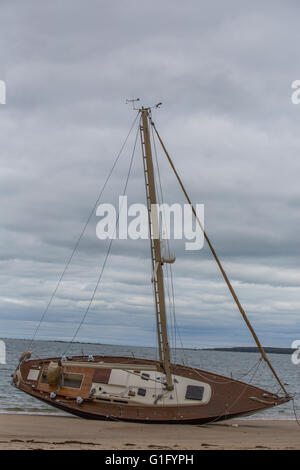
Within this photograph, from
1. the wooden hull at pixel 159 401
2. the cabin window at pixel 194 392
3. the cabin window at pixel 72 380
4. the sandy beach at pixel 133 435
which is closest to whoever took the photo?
the sandy beach at pixel 133 435

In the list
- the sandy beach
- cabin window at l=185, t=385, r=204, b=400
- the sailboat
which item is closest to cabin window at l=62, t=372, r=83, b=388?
the sailboat

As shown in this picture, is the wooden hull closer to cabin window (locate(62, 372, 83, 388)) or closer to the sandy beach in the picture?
cabin window (locate(62, 372, 83, 388))

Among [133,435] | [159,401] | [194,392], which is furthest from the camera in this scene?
[194,392]

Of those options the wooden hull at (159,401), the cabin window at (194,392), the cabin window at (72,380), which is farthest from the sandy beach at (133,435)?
the cabin window at (72,380)

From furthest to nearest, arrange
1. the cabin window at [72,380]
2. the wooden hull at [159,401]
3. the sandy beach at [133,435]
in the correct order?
the cabin window at [72,380] → the wooden hull at [159,401] → the sandy beach at [133,435]

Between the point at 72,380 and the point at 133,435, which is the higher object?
the point at 72,380

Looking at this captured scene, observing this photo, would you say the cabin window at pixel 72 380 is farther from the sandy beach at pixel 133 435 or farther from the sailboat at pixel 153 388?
the sandy beach at pixel 133 435

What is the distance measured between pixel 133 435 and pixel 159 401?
4.06 m

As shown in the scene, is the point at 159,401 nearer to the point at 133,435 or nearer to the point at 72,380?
the point at 133,435

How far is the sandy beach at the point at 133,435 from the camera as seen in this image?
70.5 ft

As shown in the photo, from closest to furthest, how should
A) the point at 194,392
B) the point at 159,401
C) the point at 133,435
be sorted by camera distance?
the point at 133,435 → the point at 159,401 → the point at 194,392

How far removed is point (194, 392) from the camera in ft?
94.1

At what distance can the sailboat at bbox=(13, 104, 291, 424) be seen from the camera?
1103 inches

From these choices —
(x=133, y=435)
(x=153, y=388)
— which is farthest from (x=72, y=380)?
(x=133, y=435)
